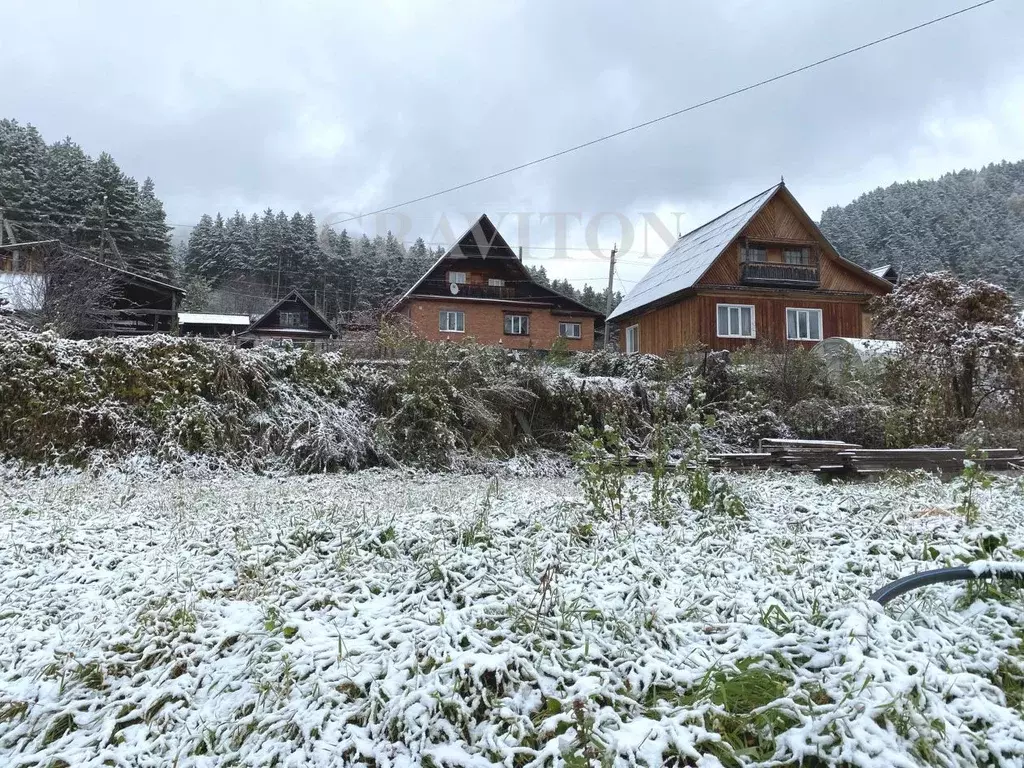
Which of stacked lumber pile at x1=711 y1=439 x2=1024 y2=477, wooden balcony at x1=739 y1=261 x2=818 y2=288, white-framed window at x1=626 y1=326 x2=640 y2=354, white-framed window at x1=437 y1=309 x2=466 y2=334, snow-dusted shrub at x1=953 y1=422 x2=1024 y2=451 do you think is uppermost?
wooden balcony at x1=739 y1=261 x2=818 y2=288

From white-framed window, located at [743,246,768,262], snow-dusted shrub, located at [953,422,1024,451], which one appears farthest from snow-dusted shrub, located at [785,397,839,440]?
white-framed window, located at [743,246,768,262]

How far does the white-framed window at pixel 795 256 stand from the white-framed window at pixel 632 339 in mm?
6286

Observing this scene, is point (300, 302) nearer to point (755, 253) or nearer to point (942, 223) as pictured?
point (755, 253)

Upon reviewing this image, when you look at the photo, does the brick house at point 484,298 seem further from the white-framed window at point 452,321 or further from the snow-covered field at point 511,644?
the snow-covered field at point 511,644

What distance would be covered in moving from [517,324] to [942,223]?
24297 millimetres

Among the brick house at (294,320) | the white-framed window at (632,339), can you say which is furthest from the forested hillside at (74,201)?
the white-framed window at (632,339)

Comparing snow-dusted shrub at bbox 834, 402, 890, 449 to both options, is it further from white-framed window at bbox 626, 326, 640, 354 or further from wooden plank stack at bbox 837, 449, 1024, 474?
white-framed window at bbox 626, 326, 640, 354

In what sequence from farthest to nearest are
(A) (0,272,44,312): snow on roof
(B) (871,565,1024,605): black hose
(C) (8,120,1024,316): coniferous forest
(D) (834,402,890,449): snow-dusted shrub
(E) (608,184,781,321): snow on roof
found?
(C) (8,120,1024,316): coniferous forest < (E) (608,184,781,321): snow on roof < (A) (0,272,44,312): snow on roof < (D) (834,402,890,449): snow-dusted shrub < (B) (871,565,1024,605): black hose

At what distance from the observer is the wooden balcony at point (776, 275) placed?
23.0m

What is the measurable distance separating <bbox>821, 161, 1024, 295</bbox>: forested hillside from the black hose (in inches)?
1131

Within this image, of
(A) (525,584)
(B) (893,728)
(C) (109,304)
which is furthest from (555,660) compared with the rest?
(C) (109,304)

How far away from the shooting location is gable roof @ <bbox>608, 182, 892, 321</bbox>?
22.9 metres

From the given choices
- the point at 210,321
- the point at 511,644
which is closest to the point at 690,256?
the point at 210,321

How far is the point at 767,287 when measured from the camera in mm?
23125
